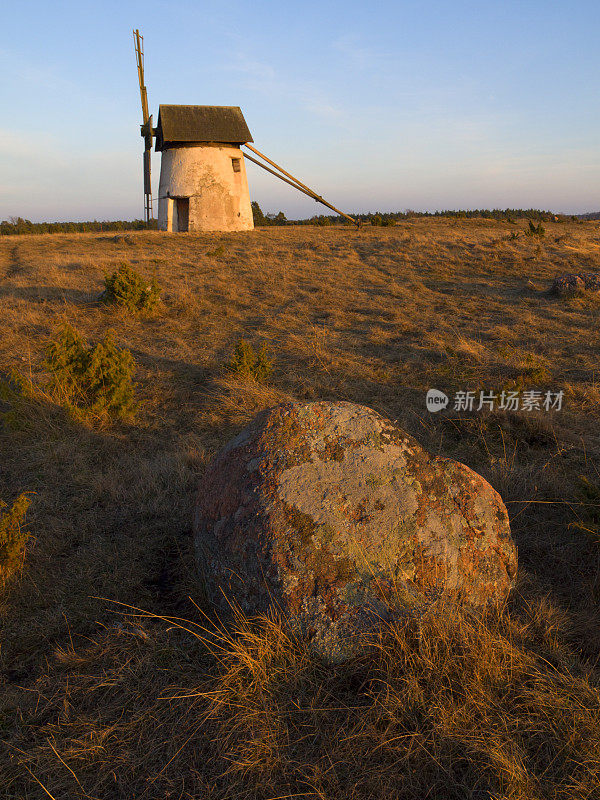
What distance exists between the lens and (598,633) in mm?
2234

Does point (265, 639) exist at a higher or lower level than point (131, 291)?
lower

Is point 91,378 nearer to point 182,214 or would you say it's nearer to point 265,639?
point 265,639

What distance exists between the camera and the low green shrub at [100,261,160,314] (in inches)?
346

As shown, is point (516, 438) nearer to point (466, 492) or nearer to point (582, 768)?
point (466, 492)

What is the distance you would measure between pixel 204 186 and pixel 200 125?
276 centimetres

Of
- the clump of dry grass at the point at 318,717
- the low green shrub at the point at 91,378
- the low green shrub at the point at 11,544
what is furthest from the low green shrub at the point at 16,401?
the clump of dry grass at the point at 318,717

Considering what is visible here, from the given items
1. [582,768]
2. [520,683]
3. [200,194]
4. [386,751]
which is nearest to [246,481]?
[386,751]

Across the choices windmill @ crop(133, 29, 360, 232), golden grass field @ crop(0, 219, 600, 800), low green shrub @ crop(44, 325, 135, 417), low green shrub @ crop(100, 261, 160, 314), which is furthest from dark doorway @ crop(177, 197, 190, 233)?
low green shrub @ crop(44, 325, 135, 417)

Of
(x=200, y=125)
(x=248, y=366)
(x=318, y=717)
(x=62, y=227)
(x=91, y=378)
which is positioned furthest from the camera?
(x=62, y=227)

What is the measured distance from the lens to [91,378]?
5258 mm

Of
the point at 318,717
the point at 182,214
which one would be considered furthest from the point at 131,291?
the point at 182,214

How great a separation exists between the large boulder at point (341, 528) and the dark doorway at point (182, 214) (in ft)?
79.8

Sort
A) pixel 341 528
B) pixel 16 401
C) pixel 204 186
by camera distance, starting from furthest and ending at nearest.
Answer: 1. pixel 204 186
2. pixel 16 401
3. pixel 341 528

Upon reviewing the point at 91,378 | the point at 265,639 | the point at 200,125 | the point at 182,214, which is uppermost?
the point at 200,125
